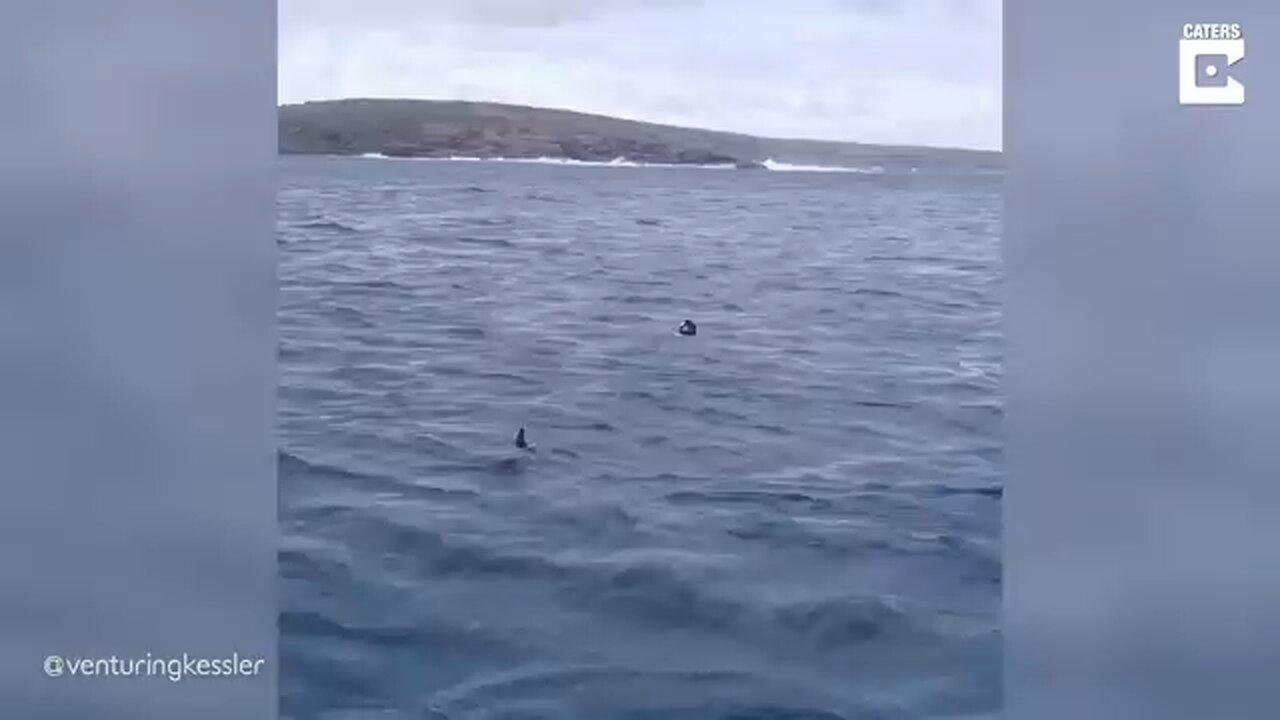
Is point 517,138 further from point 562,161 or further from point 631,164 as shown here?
point 631,164

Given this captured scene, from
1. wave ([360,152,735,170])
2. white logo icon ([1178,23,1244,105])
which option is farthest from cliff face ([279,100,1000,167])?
white logo icon ([1178,23,1244,105])

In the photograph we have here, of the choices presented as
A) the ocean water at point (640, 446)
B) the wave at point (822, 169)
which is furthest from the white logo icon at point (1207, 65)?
the wave at point (822, 169)

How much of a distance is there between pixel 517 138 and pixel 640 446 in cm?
72

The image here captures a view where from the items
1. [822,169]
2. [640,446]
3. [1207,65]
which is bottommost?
[640,446]

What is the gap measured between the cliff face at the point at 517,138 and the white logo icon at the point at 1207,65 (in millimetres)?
515

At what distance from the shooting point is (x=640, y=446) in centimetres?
304

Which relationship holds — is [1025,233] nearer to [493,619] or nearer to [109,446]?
[493,619]

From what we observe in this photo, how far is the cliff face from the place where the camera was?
10.1 feet

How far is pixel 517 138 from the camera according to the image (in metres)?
3.10

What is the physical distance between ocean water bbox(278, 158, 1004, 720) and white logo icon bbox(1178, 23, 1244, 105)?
18.9 inches

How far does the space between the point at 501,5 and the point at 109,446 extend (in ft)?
4.18

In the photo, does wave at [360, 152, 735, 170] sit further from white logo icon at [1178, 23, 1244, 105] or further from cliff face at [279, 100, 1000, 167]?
white logo icon at [1178, 23, 1244, 105]

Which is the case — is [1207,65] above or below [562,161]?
above

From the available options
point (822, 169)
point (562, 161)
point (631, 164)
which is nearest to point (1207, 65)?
point (822, 169)
